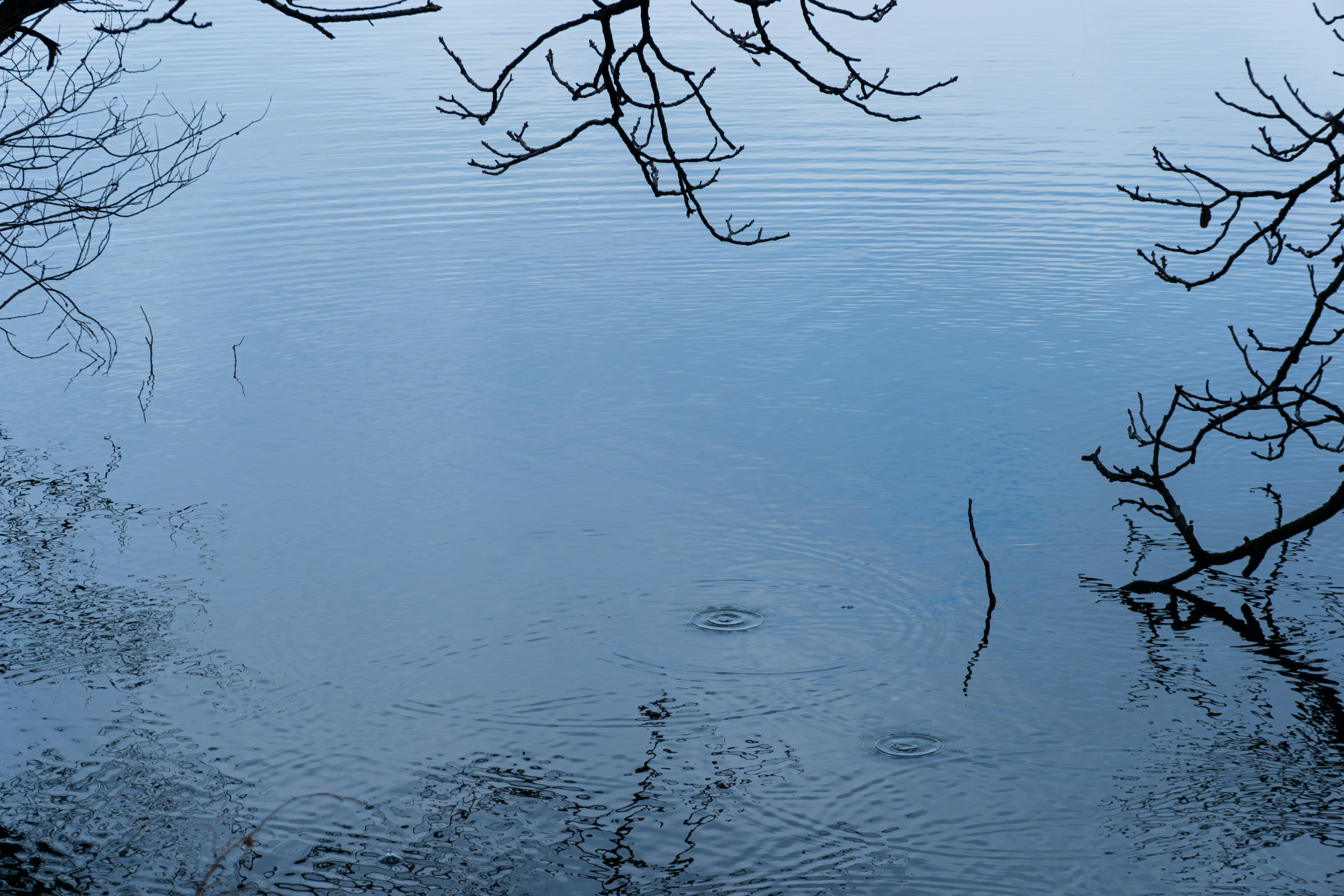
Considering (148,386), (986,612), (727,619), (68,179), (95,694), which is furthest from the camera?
(68,179)

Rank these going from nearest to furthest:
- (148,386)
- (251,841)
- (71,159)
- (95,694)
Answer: (251,841) < (95,694) < (148,386) < (71,159)

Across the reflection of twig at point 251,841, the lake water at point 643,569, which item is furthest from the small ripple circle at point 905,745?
the reflection of twig at point 251,841

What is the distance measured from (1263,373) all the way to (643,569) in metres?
7.15

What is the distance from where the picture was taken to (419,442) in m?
10.9

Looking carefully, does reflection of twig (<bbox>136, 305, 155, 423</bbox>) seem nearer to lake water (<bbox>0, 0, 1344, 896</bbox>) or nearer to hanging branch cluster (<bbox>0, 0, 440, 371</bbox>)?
lake water (<bbox>0, 0, 1344, 896</bbox>)

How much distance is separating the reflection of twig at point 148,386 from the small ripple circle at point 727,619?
591 centimetres

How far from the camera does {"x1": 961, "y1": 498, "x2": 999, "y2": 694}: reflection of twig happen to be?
24.7 feet

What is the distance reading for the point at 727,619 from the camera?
8.12 meters

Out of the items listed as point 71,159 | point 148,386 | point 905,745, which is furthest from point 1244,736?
point 71,159

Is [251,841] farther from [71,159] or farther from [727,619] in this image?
[71,159]

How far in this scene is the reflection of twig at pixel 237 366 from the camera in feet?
39.9

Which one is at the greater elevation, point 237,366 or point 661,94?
point 661,94

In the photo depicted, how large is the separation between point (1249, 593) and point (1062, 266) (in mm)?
8011

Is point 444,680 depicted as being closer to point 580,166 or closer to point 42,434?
point 42,434
